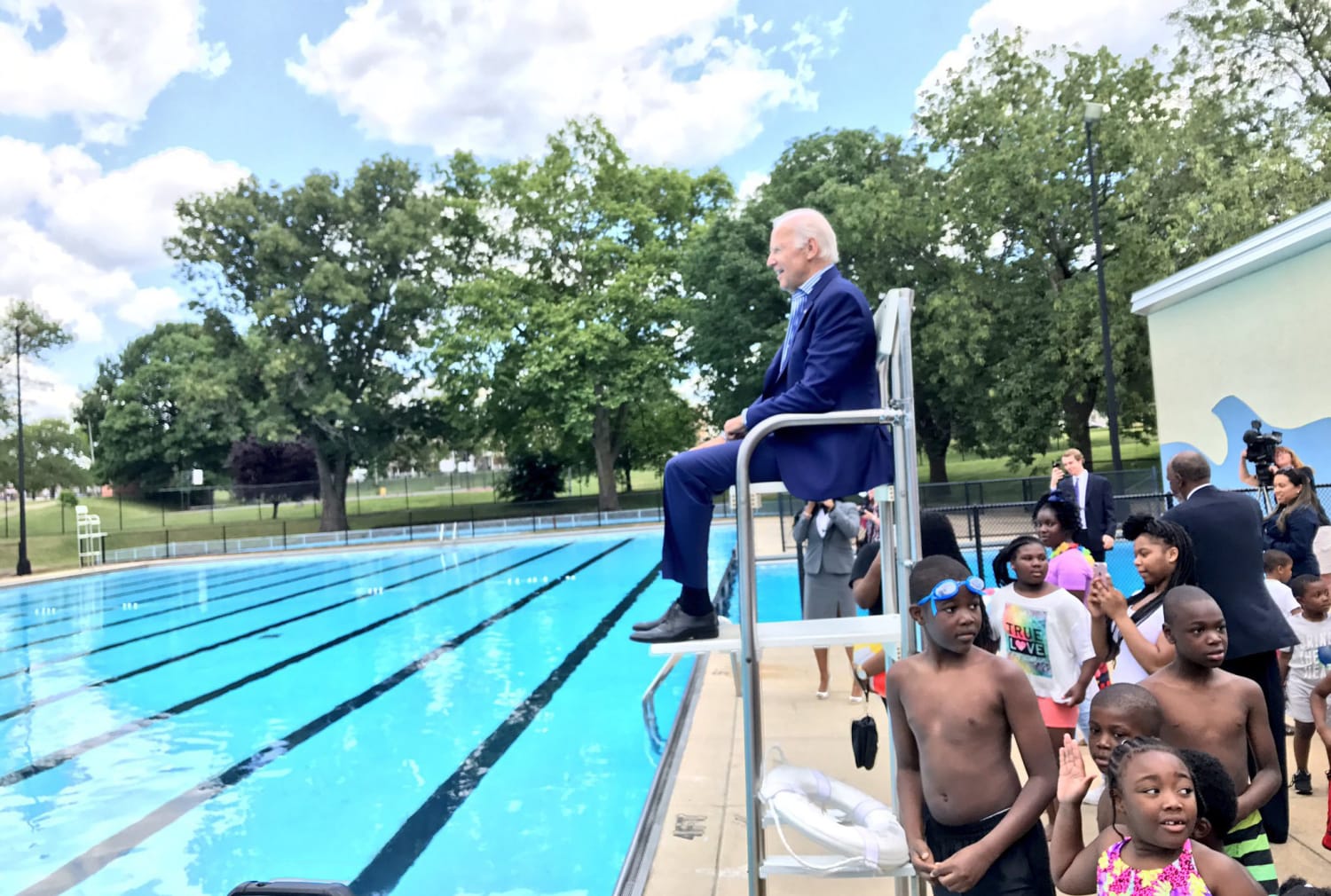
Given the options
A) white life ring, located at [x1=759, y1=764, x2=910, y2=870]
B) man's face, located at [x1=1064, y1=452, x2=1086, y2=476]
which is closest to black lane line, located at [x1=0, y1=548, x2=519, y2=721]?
white life ring, located at [x1=759, y1=764, x2=910, y2=870]

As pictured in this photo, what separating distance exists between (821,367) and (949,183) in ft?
80.3

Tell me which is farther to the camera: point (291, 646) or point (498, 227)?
point (498, 227)

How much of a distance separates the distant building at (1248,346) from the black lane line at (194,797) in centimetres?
993

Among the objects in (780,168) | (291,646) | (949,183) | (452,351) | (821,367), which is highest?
(780,168)

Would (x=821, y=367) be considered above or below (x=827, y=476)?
above

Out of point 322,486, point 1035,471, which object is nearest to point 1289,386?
point 1035,471

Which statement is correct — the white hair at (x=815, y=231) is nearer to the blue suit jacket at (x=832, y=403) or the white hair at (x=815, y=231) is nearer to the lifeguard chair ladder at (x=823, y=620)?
the blue suit jacket at (x=832, y=403)

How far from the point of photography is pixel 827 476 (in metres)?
2.38

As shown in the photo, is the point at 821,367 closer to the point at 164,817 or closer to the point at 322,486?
A: the point at 164,817

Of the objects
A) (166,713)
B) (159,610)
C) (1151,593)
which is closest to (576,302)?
(159,610)

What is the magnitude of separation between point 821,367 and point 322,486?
37439mm

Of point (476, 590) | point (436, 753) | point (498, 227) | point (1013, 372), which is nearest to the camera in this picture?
point (436, 753)

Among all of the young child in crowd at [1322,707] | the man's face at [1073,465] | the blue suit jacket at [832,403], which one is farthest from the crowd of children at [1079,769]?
the man's face at [1073,465]

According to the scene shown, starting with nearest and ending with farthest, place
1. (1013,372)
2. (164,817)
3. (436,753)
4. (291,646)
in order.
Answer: (164,817)
(436,753)
(291,646)
(1013,372)
